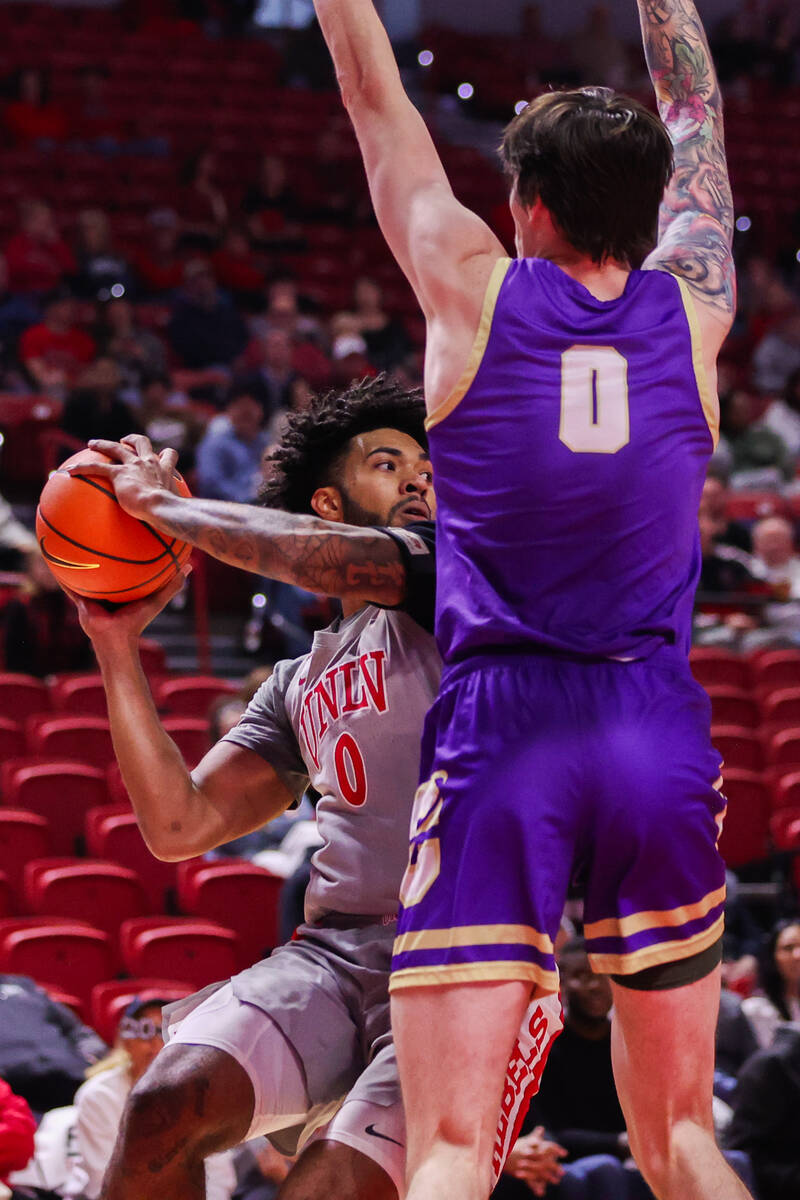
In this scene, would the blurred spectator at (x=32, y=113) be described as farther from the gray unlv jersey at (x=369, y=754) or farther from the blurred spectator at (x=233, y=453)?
the gray unlv jersey at (x=369, y=754)

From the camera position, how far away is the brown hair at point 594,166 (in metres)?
2.53

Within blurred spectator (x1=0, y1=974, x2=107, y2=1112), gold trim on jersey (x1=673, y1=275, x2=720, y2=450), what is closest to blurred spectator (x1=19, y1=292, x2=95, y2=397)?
blurred spectator (x1=0, y1=974, x2=107, y2=1112)

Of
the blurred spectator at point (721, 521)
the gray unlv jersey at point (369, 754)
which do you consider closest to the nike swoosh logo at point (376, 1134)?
the gray unlv jersey at point (369, 754)

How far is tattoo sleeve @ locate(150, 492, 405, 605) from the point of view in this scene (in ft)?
8.75

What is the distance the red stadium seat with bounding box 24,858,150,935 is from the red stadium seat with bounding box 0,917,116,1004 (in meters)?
0.22

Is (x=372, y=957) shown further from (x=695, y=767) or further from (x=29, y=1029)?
(x=29, y=1029)

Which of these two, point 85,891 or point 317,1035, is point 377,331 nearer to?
point 85,891

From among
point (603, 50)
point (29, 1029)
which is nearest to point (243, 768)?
point (29, 1029)

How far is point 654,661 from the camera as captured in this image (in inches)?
97.1

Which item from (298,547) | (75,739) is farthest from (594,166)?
(75,739)

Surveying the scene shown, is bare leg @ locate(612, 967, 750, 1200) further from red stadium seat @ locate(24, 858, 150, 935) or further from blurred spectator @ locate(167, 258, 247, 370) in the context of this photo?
blurred spectator @ locate(167, 258, 247, 370)

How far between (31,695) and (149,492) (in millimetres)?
5770

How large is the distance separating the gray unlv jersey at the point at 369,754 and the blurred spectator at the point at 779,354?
11474 millimetres

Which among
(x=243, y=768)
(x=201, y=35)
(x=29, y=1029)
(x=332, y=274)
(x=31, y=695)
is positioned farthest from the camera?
(x=201, y=35)
